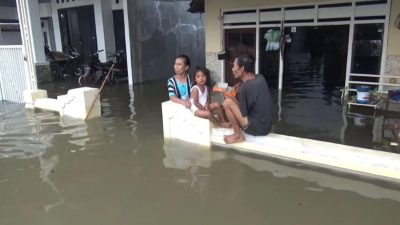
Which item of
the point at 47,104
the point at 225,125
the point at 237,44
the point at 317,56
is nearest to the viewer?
the point at 225,125

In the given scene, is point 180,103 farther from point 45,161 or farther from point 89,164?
point 45,161

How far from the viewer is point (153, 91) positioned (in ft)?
34.3

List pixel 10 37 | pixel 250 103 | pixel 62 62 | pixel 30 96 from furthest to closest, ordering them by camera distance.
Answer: pixel 62 62 < pixel 10 37 < pixel 30 96 < pixel 250 103

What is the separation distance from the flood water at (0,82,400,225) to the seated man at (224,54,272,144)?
42cm

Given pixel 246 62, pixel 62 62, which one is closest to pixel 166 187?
pixel 246 62

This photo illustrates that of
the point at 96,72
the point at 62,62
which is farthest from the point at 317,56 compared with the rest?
the point at 62,62

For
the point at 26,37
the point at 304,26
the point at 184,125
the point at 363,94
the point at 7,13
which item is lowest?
the point at 184,125

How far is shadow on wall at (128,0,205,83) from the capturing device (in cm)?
1185

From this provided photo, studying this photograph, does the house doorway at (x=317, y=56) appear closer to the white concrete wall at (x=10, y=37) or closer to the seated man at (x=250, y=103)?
the seated man at (x=250, y=103)

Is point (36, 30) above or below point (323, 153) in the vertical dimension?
above

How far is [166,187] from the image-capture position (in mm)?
A: 3852

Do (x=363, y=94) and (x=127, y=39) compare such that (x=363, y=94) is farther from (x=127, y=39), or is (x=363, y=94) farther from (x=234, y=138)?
(x=127, y=39)

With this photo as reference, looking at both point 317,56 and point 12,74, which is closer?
point 12,74

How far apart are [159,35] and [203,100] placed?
8252mm
